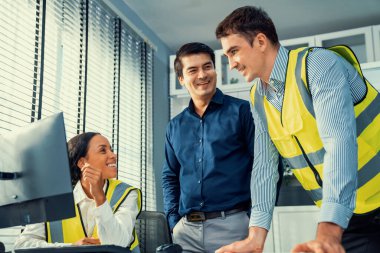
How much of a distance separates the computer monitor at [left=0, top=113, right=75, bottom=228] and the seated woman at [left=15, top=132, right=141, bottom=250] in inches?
10.5

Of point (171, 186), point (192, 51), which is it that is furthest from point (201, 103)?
point (171, 186)

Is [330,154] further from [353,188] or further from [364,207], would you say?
[364,207]

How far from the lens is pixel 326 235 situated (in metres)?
0.92

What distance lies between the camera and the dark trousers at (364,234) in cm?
121

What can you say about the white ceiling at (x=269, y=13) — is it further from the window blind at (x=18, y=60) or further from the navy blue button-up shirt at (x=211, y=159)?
the navy blue button-up shirt at (x=211, y=159)

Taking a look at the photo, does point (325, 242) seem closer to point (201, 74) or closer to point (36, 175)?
point (36, 175)

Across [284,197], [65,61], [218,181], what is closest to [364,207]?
[218,181]

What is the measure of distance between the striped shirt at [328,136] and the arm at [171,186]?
758mm

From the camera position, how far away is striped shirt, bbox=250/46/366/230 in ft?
3.22

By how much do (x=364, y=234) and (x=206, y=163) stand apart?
873mm

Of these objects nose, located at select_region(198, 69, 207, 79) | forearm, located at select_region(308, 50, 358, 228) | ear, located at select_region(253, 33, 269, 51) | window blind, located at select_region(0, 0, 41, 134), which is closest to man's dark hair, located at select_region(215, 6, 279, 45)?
ear, located at select_region(253, 33, 269, 51)

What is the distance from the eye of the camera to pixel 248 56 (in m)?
1.41

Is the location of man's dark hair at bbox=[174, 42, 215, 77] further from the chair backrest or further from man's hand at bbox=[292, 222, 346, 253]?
man's hand at bbox=[292, 222, 346, 253]

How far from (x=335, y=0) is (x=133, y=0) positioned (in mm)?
1724
